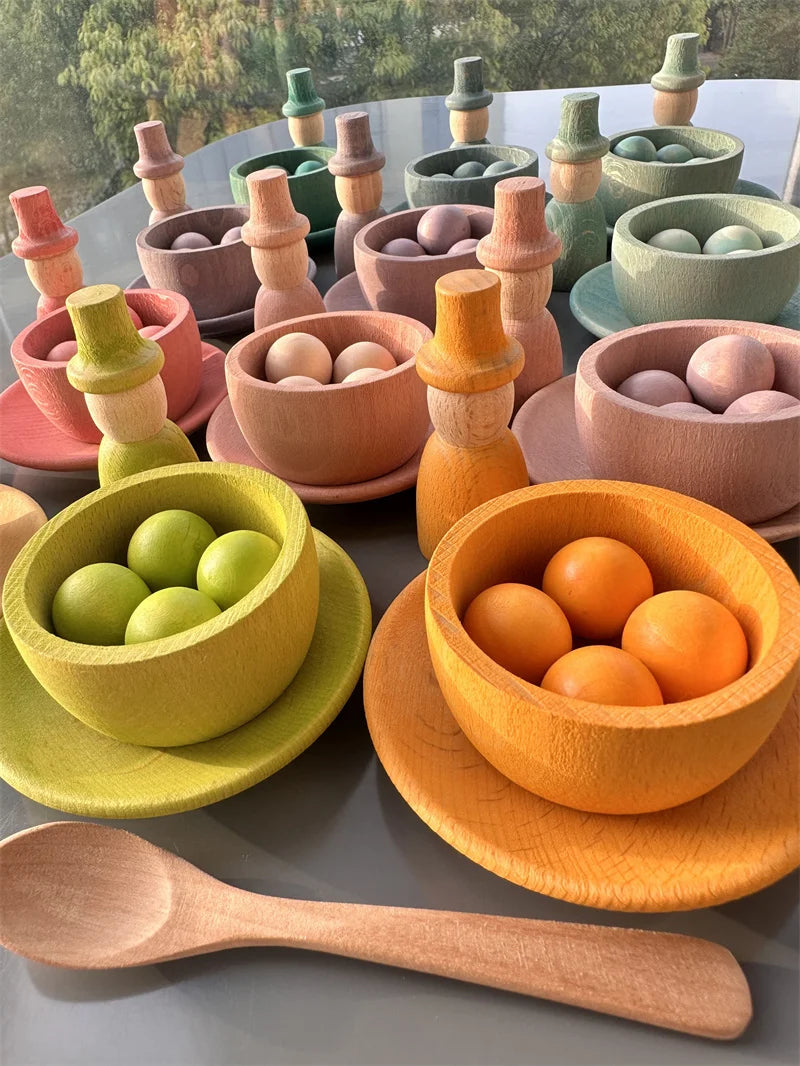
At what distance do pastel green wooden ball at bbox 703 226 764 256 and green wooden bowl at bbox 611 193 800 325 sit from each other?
0.02 meters

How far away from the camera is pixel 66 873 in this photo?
1.04ft

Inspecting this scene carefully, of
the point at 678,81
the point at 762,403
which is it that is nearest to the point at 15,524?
the point at 762,403

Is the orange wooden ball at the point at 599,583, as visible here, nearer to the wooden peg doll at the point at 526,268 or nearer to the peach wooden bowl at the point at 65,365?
the wooden peg doll at the point at 526,268

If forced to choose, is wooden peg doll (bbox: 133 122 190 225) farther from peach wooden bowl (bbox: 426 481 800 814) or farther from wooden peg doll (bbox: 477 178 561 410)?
peach wooden bowl (bbox: 426 481 800 814)

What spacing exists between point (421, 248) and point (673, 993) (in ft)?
1.78

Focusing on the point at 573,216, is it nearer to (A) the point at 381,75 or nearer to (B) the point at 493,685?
(B) the point at 493,685

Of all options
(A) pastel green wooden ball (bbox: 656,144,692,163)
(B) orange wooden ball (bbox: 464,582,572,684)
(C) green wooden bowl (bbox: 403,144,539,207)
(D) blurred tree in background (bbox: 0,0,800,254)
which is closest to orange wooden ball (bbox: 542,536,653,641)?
(B) orange wooden ball (bbox: 464,582,572,684)

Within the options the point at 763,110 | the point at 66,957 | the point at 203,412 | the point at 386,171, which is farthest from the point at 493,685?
the point at 763,110

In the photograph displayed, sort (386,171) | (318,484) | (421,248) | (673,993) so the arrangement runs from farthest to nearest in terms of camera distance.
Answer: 1. (386,171)
2. (421,248)
3. (318,484)
4. (673,993)

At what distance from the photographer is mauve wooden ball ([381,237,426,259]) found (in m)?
0.63

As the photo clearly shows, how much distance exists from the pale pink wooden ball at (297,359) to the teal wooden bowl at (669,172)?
383 mm

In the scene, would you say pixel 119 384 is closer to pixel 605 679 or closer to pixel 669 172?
pixel 605 679

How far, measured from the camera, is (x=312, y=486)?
1.61ft

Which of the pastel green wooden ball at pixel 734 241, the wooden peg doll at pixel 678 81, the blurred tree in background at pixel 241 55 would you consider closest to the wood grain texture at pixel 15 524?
the pastel green wooden ball at pixel 734 241
